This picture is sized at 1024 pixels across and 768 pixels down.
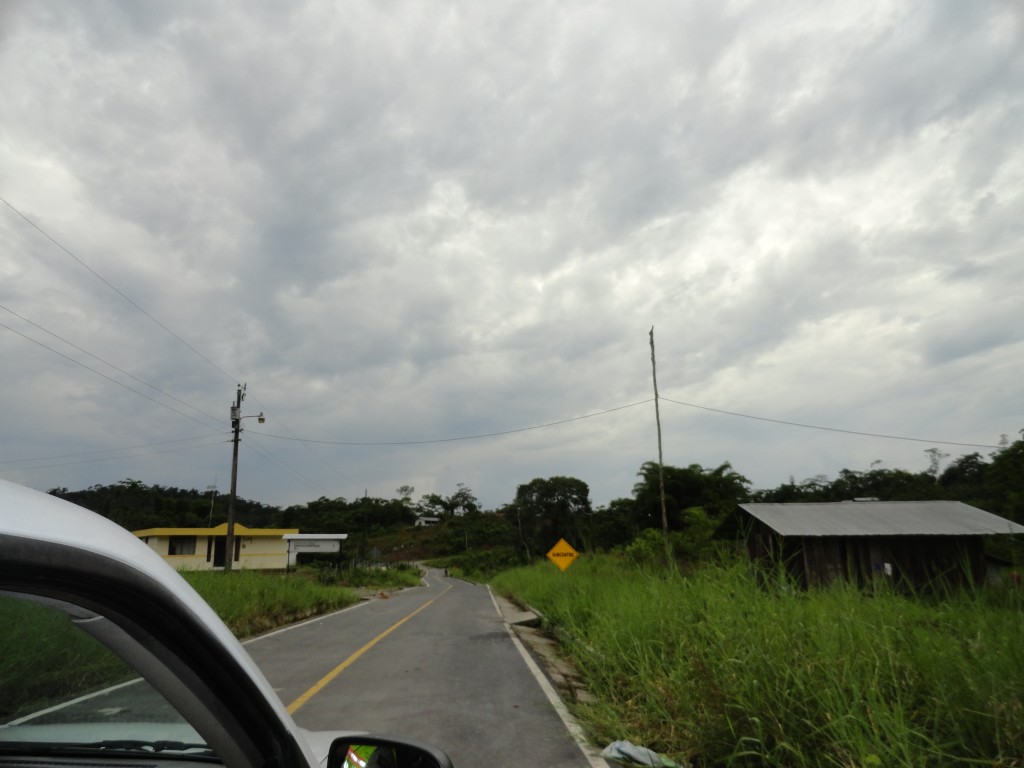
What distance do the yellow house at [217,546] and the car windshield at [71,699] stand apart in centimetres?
3853

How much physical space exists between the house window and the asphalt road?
30.5m

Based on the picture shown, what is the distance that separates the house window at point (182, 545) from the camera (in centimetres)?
4103

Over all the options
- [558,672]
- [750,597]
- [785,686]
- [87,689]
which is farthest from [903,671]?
[558,672]

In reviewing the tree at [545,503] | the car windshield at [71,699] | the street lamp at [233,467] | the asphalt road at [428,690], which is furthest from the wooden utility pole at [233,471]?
the tree at [545,503]

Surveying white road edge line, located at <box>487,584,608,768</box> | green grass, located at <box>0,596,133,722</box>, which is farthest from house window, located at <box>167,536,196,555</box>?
green grass, located at <box>0,596,133,722</box>

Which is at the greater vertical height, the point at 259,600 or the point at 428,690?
the point at 259,600

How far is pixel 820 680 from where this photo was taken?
175 inches

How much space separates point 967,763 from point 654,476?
45739mm

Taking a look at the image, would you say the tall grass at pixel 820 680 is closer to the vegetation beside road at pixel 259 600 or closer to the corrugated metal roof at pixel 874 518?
the vegetation beside road at pixel 259 600

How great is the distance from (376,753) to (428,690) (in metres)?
7.27

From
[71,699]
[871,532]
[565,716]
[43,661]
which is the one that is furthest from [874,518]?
[43,661]

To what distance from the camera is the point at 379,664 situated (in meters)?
10.5

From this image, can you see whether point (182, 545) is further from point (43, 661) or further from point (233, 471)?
point (43, 661)

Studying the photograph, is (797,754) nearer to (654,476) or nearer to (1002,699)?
(1002,699)
